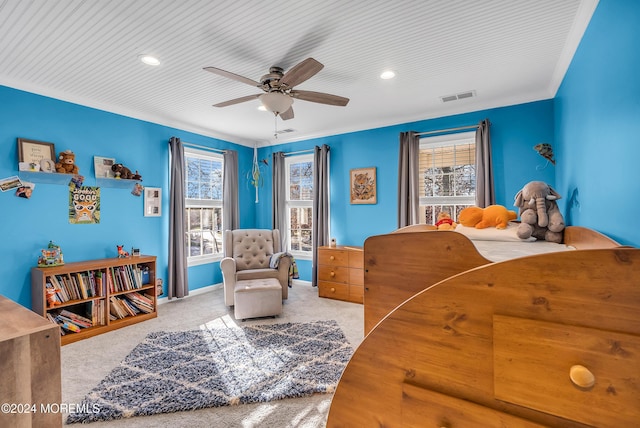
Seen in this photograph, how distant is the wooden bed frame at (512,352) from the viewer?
521 mm

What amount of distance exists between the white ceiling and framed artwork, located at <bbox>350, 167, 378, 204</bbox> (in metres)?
1.10

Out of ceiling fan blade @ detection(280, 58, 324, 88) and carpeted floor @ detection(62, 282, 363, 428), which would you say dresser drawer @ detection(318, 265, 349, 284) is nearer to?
carpeted floor @ detection(62, 282, 363, 428)

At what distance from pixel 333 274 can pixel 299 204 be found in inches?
58.5

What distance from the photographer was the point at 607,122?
1646 millimetres

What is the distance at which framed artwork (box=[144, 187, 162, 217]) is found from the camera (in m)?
3.93

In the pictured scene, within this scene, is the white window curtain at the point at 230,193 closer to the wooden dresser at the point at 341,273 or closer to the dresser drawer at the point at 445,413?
the wooden dresser at the point at 341,273

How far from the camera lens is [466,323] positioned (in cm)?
65

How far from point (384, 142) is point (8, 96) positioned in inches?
165

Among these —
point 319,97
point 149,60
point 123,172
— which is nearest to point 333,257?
point 319,97

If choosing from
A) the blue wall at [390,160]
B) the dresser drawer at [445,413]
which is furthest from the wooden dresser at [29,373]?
the blue wall at [390,160]

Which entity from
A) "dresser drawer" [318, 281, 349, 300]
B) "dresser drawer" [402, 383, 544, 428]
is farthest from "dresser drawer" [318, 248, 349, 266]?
"dresser drawer" [402, 383, 544, 428]

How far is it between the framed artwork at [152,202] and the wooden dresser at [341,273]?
232 cm

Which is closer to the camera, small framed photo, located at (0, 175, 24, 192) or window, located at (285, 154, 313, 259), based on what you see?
small framed photo, located at (0, 175, 24, 192)

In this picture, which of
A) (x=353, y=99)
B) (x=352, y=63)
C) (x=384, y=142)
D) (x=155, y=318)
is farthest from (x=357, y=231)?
(x=155, y=318)
